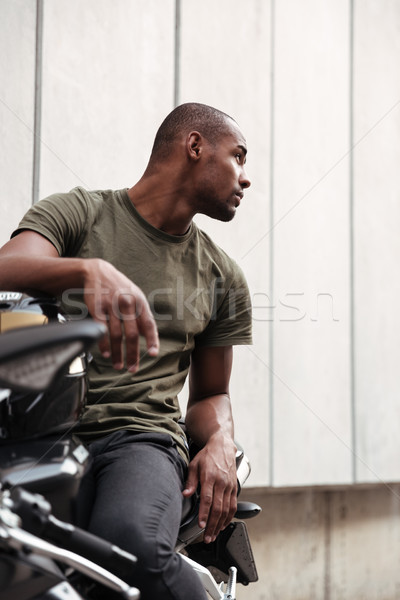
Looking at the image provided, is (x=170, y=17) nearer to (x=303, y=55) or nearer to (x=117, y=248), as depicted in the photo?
(x=303, y=55)

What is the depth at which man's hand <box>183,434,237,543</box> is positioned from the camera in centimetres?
176

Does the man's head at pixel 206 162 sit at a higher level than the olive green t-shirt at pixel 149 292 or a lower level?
higher

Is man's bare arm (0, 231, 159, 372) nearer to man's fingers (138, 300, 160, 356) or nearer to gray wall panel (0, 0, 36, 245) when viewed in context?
man's fingers (138, 300, 160, 356)

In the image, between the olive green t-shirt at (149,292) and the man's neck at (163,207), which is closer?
the olive green t-shirt at (149,292)

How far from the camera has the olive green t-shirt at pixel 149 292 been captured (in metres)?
1.74

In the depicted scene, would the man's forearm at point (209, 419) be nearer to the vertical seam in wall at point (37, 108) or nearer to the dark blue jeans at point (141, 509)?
the dark blue jeans at point (141, 509)

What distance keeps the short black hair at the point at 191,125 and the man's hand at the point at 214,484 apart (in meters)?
0.83

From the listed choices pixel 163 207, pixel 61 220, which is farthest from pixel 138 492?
pixel 163 207

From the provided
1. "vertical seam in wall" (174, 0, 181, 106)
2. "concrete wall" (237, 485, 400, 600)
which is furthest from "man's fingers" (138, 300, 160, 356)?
"concrete wall" (237, 485, 400, 600)

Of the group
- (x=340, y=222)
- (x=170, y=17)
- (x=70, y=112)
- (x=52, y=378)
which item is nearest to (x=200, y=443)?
(x=52, y=378)

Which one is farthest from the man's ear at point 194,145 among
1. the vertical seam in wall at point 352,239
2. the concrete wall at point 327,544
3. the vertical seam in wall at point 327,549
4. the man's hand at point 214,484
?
the vertical seam in wall at point 327,549

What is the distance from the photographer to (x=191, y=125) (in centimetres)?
217

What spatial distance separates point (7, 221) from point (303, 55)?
216 cm

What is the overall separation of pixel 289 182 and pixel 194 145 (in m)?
2.13
